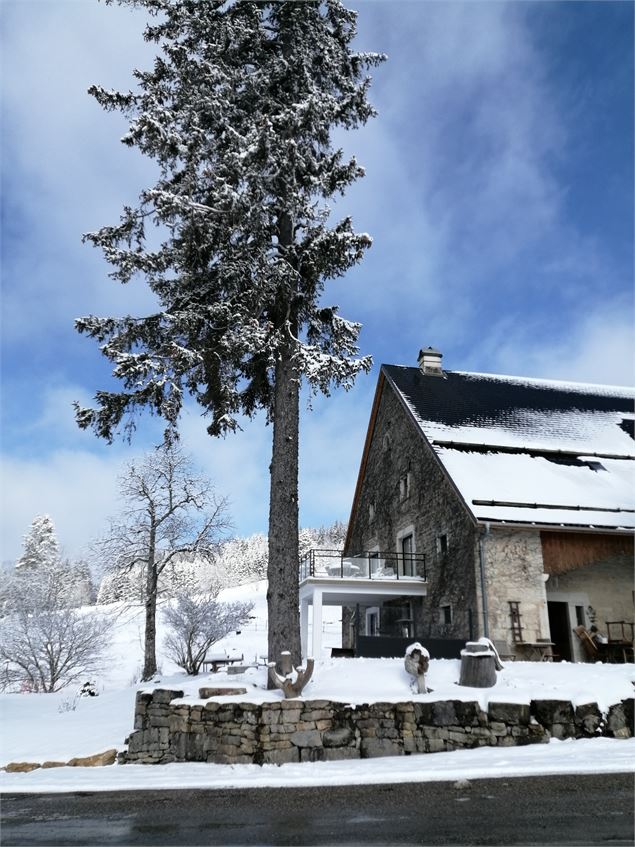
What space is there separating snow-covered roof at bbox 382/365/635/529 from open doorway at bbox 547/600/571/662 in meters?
2.88

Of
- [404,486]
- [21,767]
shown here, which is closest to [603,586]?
[404,486]

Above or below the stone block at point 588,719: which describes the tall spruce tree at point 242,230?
above

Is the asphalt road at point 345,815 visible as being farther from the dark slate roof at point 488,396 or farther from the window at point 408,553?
the dark slate roof at point 488,396

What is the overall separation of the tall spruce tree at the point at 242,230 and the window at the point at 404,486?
28.6 ft

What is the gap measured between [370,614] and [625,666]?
41.2ft

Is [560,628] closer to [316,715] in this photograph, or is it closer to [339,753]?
[339,753]

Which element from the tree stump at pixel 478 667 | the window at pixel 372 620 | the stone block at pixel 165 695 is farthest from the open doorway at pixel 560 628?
the stone block at pixel 165 695

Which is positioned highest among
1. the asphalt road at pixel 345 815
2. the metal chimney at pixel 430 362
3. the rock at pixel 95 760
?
the metal chimney at pixel 430 362

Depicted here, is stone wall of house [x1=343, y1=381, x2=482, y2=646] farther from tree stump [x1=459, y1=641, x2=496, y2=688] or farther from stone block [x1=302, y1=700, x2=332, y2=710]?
stone block [x1=302, y1=700, x2=332, y2=710]

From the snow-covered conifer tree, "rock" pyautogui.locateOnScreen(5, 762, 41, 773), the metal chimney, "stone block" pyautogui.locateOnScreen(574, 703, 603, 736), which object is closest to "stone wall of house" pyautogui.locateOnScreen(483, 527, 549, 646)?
"stone block" pyautogui.locateOnScreen(574, 703, 603, 736)

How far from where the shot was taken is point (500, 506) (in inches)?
634

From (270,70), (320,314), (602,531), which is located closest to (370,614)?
(602,531)

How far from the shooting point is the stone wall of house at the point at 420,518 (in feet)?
53.8

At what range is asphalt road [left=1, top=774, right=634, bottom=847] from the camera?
513cm
